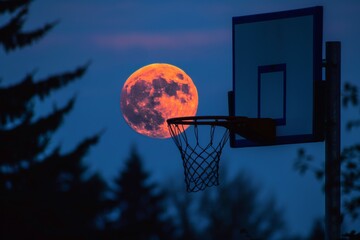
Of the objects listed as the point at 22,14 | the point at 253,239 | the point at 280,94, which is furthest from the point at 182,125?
the point at 22,14

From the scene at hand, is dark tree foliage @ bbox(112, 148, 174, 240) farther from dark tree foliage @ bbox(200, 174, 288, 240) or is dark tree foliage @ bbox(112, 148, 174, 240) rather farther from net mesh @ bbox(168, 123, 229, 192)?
net mesh @ bbox(168, 123, 229, 192)

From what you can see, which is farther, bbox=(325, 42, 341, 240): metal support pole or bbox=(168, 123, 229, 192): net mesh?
bbox=(168, 123, 229, 192): net mesh

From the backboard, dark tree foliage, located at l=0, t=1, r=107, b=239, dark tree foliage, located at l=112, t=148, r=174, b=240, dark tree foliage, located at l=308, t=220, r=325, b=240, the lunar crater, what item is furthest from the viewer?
dark tree foliage, located at l=112, t=148, r=174, b=240

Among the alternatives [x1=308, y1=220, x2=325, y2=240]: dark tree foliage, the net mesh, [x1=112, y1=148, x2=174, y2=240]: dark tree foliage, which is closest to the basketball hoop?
the net mesh

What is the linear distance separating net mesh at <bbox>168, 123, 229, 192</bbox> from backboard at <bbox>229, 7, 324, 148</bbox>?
0.37 metres

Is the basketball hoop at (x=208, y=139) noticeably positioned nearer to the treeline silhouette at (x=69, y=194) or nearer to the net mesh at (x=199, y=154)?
the net mesh at (x=199, y=154)

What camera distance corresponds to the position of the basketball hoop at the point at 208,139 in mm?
13492

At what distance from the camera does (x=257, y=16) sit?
1393 centimetres

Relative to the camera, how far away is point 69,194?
46.2 metres

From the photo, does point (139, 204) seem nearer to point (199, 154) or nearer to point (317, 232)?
point (317, 232)

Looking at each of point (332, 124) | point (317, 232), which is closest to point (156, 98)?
point (332, 124)

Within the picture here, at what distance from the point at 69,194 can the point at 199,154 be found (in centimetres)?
3300

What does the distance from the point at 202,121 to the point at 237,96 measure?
0.67 metres

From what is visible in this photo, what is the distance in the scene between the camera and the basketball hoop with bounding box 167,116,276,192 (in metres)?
13.5
